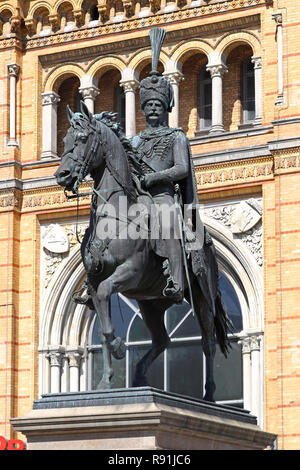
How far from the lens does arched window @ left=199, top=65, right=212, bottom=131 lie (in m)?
25.2

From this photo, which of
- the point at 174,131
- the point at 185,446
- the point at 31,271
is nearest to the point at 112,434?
the point at 185,446

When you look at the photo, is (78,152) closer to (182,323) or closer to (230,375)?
(230,375)

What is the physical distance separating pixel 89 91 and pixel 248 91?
3.18 metres

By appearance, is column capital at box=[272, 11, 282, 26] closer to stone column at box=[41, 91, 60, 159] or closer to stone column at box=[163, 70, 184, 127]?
stone column at box=[163, 70, 184, 127]

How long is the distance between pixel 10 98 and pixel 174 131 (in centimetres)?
1460

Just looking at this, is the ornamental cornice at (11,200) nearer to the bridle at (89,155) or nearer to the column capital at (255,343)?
the column capital at (255,343)

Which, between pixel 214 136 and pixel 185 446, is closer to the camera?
pixel 185 446

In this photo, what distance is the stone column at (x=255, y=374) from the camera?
22594 mm

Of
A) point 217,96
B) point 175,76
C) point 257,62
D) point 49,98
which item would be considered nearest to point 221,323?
point 217,96

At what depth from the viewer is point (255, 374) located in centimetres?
2283

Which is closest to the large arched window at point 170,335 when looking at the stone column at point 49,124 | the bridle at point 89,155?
the stone column at point 49,124

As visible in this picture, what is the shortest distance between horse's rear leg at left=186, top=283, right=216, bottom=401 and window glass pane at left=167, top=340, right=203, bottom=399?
1132 cm

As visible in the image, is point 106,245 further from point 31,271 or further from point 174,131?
point 31,271

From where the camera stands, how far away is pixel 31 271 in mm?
25219
